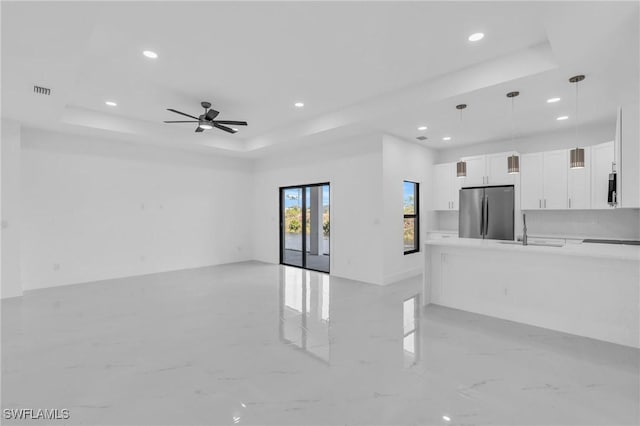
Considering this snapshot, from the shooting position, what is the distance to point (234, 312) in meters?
4.11

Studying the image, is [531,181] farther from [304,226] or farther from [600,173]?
[304,226]

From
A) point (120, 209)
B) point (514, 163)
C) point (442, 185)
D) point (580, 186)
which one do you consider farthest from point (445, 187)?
point (120, 209)

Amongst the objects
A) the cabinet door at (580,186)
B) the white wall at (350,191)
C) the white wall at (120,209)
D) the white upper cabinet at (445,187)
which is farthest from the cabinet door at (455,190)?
the white wall at (120,209)

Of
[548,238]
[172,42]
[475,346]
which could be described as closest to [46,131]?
[172,42]

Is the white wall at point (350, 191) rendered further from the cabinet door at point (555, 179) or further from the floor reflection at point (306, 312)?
the cabinet door at point (555, 179)

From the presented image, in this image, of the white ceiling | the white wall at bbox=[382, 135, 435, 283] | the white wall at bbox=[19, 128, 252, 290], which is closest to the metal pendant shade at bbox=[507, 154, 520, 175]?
the white ceiling

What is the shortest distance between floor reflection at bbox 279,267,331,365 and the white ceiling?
2.88 metres

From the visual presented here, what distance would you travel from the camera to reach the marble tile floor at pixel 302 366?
208 cm

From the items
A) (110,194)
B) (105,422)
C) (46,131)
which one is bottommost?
(105,422)

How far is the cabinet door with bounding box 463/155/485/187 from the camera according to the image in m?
6.30

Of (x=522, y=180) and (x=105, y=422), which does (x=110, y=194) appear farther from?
(x=522, y=180)

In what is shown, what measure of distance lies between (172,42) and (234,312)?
3268mm

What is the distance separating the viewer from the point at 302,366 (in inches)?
106

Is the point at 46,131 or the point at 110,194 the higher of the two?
the point at 46,131
